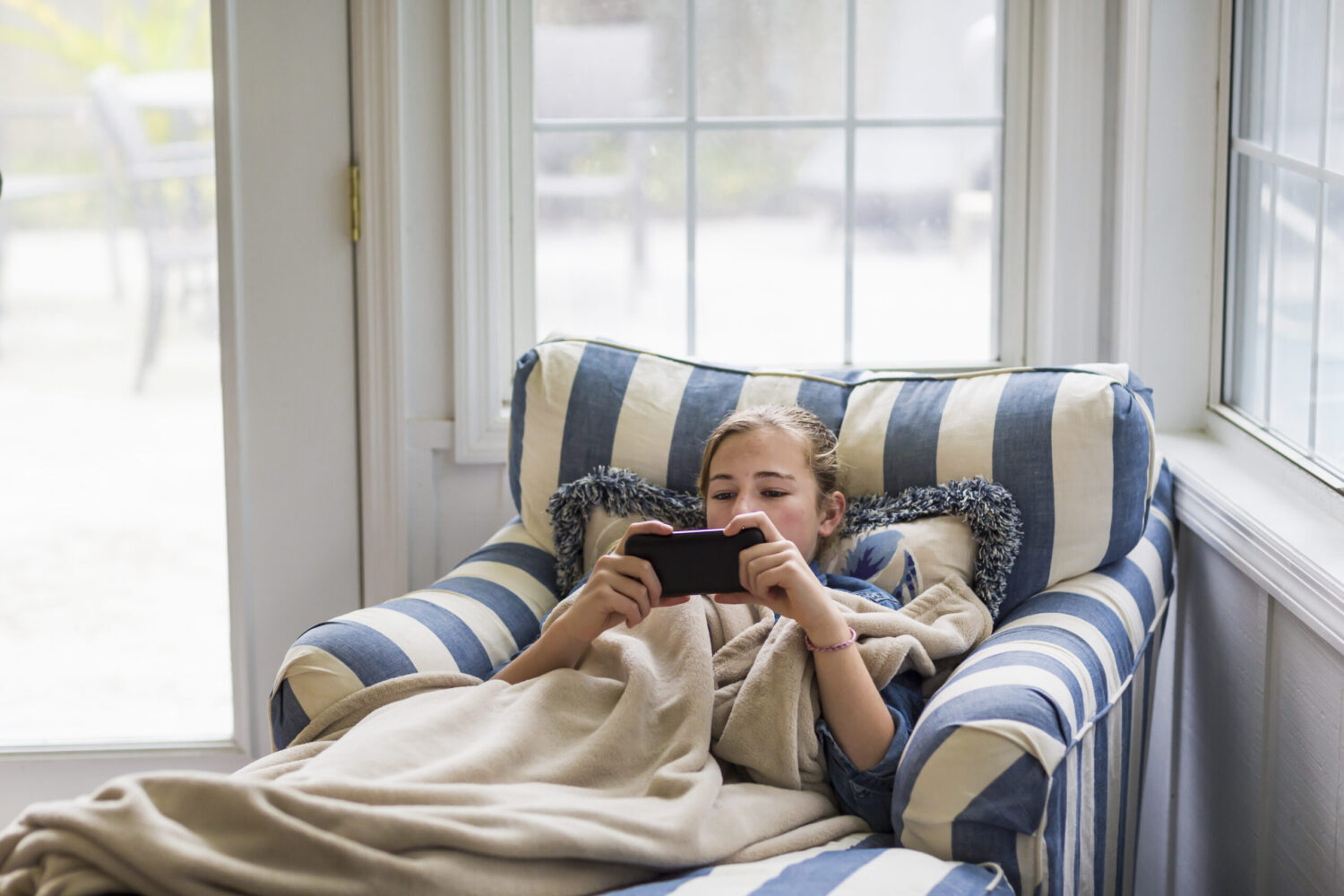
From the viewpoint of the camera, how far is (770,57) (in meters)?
2.28

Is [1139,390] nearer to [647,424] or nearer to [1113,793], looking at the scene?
[1113,793]

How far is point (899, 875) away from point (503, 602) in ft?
2.48

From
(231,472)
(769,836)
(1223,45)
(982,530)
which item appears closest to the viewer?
(769,836)

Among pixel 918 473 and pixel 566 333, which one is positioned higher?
pixel 566 333

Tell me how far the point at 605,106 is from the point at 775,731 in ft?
4.25

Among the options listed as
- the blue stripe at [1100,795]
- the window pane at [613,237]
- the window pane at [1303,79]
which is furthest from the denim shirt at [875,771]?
the window pane at [613,237]

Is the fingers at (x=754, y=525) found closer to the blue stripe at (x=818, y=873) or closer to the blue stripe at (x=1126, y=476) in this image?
the blue stripe at (x=818, y=873)

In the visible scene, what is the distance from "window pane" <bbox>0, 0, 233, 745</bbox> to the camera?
2.16m

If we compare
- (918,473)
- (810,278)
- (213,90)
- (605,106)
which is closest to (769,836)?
(918,473)

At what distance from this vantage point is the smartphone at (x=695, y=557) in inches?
56.2

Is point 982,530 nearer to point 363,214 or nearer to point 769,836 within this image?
point 769,836

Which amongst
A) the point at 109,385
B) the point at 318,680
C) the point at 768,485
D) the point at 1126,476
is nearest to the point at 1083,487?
the point at 1126,476

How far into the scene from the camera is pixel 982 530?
5.56 ft

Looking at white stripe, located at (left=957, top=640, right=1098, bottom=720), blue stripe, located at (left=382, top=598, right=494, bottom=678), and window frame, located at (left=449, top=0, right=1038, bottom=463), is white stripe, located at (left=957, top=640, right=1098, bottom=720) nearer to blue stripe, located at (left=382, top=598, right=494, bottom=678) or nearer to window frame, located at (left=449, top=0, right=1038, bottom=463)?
blue stripe, located at (left=382, top=598, right=494, bottom=678)
